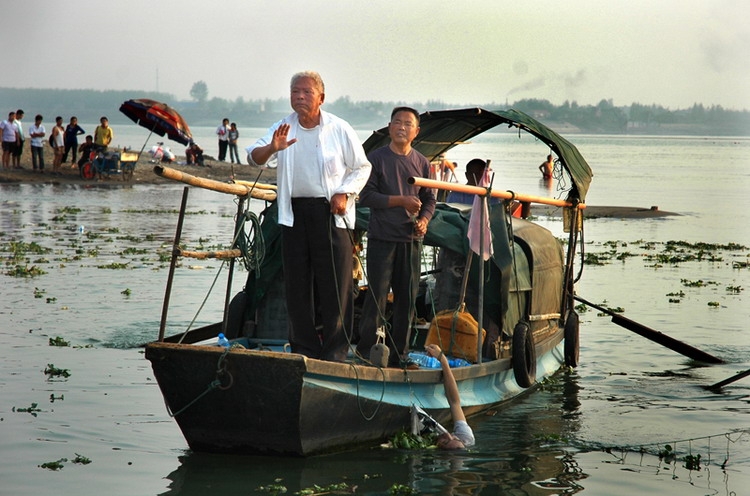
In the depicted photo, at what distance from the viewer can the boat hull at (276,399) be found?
6.75 meters

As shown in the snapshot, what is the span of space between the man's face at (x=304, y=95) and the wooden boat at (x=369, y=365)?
0.79 metres

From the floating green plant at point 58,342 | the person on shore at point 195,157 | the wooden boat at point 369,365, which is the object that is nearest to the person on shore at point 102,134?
the person on shore at point 195,157

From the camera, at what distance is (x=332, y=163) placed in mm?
7066

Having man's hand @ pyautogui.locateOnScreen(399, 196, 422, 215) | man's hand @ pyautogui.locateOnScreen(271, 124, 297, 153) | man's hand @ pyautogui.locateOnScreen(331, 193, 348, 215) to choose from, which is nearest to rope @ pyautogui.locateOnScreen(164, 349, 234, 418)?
man's hand @ pyautogui.locateOnScreen(331, 193, 348, 215)

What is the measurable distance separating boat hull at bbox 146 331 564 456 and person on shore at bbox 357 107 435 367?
509mm

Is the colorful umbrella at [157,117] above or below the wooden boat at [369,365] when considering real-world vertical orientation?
above

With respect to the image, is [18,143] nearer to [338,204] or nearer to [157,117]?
[157,117]

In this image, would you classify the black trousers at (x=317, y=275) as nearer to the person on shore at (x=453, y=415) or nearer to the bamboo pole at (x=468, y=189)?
the bamboo pole at (x=468, y=189)

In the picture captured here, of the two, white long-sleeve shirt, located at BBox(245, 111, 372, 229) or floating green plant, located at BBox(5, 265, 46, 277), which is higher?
white long-sleeve shirt, located at BBox(245, 111, 372, 229)

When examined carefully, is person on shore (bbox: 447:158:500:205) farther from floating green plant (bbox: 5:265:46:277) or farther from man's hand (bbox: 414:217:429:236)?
floating green plant (bbox: 5:265:46:277)

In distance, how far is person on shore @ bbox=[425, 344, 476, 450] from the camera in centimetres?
782

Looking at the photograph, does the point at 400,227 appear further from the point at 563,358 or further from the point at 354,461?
the point at 563,358

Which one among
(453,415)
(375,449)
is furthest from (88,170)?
(375,449)

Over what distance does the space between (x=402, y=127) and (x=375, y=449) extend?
2313mm
